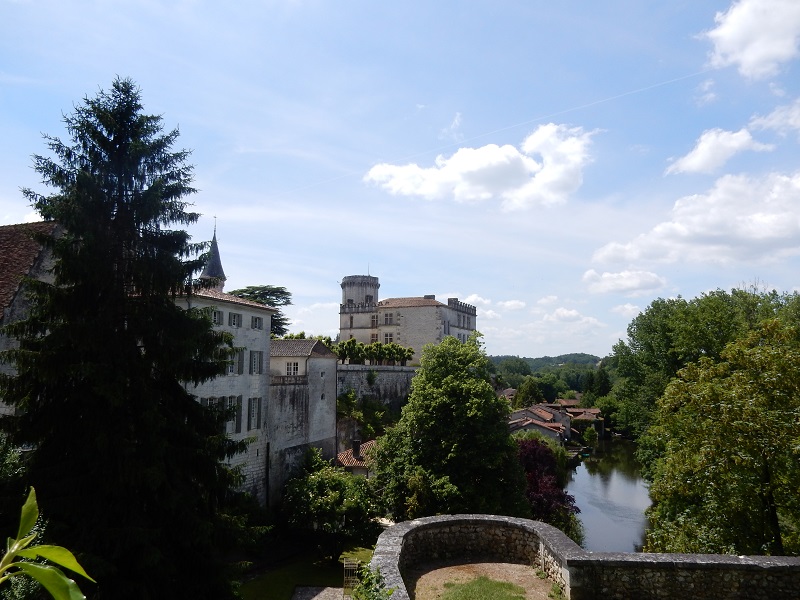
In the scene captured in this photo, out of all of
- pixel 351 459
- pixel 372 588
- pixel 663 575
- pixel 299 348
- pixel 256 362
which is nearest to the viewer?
pixel 372 588

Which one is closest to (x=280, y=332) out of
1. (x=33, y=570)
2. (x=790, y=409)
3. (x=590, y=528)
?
(x=590, y=528)

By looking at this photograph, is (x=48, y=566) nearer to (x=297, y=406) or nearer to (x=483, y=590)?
(x=483, y=590)

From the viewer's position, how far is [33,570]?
4.25ft

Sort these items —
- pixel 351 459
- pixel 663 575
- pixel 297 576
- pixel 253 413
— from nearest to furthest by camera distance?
pixel 663 575 → pixel 297 576 → pixel 253 413 → pixel 351 459

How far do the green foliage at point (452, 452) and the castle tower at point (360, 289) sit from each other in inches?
1640

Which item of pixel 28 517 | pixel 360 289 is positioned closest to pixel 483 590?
pixel 28 517

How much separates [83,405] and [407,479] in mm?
12754

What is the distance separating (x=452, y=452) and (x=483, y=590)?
34.2 feet

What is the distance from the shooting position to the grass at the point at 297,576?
20.9m

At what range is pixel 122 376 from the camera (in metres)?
11.0

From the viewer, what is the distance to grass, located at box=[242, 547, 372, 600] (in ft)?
68.7

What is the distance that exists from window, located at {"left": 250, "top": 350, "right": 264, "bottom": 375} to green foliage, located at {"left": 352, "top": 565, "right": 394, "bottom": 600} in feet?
62.5

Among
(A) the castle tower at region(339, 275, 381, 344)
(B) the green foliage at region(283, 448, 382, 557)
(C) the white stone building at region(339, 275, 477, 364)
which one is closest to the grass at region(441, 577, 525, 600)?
(B) the green foliage at region(283, 448, 382, 557)

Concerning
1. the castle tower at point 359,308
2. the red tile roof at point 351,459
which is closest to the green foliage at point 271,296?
the castle tower at point 359,308
